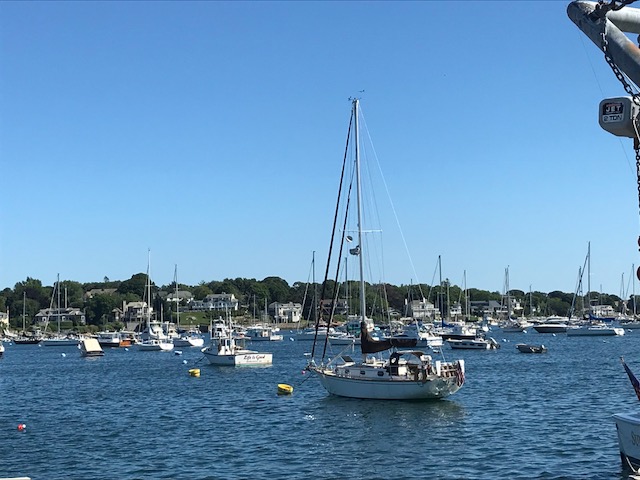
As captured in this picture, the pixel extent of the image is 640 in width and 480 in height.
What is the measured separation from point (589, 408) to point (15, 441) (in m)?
32.6

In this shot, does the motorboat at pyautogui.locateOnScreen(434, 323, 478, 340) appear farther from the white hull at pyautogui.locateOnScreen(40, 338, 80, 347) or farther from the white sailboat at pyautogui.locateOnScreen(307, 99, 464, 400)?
the white sailboat at pyautogui.locateOnScreen(307, 99, 464, 400)

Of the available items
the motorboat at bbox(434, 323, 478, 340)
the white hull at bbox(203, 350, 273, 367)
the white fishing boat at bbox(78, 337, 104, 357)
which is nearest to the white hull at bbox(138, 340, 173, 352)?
the white fishing boat at bbox(78, 337, 104, 357)

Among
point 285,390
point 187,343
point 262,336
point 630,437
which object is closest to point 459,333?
point 187,343

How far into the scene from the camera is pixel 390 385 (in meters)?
51.0

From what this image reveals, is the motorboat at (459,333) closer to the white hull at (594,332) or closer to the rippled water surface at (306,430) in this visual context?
the white hull at (594,332)

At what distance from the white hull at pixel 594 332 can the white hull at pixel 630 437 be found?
15490 cm

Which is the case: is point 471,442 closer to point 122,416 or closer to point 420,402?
point 420,402

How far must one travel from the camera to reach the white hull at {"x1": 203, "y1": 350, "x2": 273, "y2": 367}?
3610 inches

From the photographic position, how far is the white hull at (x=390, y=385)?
166 feet

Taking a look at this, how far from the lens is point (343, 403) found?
53.0 m

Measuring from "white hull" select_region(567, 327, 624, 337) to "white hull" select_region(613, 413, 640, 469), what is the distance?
15490 cm

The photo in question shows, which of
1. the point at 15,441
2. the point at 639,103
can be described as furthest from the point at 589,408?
the point at 639,103

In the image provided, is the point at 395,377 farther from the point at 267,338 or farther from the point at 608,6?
the point at 267,338

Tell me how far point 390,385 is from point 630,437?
2346 centimetres
